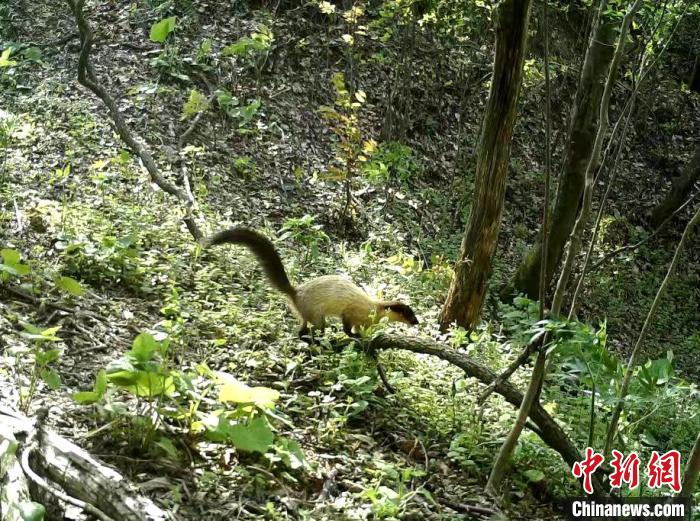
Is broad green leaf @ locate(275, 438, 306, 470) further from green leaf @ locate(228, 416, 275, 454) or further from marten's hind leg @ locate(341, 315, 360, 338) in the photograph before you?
marten's hind leg @ locate(341, 315, 360, 338)

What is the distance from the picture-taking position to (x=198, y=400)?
338cm

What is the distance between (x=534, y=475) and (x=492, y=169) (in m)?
3.10

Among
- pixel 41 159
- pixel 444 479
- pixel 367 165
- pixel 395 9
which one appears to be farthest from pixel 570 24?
pixel 444 479

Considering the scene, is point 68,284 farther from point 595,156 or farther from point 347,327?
point 595,156

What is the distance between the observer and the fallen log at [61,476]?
97.0 inches

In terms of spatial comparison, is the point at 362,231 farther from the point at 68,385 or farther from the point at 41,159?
the point at 68,385

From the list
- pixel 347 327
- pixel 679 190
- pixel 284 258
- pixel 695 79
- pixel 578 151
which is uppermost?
pixel 695 79

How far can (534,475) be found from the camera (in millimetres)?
4086

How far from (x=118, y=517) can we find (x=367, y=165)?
674 cm

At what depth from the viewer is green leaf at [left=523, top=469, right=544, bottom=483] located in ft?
13.4

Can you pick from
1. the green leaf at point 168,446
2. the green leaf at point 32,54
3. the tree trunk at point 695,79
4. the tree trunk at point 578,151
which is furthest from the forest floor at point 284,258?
the tree trunk at point 578,151

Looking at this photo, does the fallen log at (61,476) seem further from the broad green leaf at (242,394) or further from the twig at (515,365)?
the twig at (515,365)

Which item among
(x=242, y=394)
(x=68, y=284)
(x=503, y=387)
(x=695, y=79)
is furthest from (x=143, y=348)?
(x=695, y=79)

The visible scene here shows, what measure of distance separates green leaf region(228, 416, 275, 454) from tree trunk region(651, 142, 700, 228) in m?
10.5
